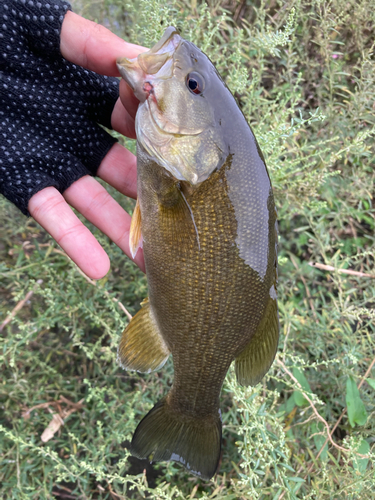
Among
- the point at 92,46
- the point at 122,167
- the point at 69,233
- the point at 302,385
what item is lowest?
the point at 302,385

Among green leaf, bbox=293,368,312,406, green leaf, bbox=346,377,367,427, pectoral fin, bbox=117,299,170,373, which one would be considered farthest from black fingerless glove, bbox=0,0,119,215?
green leaf, bbox=346,377,367,427

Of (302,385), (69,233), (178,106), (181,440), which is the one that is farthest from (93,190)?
(302,385)

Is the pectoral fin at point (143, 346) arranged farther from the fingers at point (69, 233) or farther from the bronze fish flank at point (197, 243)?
the fingers at point (69, 233)

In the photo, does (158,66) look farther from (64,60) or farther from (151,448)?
(151,448)

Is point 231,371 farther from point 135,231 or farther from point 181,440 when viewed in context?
point 135,231

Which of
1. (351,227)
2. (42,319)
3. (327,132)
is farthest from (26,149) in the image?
(351,227)

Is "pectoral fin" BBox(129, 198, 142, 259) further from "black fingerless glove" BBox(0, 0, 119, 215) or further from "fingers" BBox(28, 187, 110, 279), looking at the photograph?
"black fingerless glove" BBox(0, 0, 119, 215)

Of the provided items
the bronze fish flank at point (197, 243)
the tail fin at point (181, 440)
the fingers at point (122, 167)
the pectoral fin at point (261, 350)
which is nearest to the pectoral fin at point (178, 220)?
the bronze fish flank at point (197, 243)
